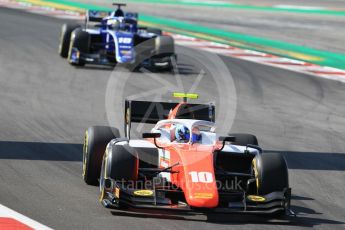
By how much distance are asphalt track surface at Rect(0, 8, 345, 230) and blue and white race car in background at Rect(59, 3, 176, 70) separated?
42 cm

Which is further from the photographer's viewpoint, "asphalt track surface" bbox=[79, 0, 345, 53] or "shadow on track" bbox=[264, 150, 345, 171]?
"asphalt track surface" bbox=[79, 0, 345, 53]

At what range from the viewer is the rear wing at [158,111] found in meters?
12.6

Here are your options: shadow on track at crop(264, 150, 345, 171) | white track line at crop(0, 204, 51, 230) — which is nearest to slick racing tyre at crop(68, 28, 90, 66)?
shadow on track at crop(264, 150, 345, 171)

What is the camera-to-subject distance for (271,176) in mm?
11148

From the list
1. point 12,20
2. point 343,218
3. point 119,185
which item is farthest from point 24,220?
point 12,20

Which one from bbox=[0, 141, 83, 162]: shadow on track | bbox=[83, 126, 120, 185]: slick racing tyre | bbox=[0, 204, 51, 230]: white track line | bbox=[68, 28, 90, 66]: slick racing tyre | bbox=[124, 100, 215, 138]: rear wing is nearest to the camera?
bbox=[0, 204, 51, 230]: white track line

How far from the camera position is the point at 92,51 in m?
24.1

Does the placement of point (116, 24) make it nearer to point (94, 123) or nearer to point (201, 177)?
point (94, 123)

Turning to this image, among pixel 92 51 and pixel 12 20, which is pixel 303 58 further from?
pixel 12 20

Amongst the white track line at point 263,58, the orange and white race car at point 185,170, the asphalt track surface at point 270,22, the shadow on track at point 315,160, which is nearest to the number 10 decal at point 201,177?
the orange and white race car at point 185,170

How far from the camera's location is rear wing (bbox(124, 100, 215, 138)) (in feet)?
41.5

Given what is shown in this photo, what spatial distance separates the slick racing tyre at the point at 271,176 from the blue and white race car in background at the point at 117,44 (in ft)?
40.7

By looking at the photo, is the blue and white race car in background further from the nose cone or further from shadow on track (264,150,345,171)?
the nose cone

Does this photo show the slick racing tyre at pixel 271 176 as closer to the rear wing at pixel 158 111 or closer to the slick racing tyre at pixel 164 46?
the rear wing at pixel 158 111
